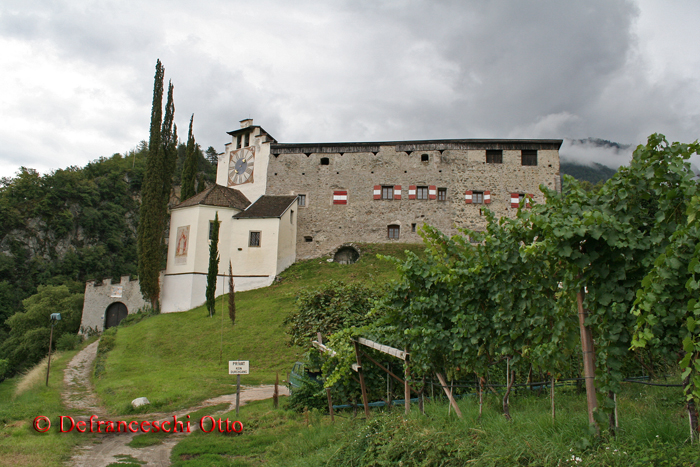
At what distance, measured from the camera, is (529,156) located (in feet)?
106

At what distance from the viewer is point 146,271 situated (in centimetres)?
2877

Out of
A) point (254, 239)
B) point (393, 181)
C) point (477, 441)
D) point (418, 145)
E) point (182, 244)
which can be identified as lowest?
point (477, 441)

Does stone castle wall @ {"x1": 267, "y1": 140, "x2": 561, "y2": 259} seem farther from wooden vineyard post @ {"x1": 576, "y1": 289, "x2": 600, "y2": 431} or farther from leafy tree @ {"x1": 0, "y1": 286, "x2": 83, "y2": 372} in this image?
wooden vineyard post @ {"x1": 576, "y1": 289, "x2": 600, "y2": 431}

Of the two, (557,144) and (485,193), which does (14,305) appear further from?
(557,144)

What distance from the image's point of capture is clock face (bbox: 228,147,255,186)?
34.5m

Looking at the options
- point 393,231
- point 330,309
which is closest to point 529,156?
point 393,231

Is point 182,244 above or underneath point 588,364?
above

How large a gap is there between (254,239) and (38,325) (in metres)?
20.5

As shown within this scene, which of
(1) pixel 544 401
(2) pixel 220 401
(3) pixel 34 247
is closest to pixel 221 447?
(2) pixel 220 401

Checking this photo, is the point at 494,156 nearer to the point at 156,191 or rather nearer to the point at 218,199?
the point at 218,199

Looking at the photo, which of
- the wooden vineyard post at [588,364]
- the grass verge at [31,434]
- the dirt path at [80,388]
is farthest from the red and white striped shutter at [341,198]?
the wooden vineyard post at [588,364]

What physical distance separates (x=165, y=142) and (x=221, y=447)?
87.3 feet

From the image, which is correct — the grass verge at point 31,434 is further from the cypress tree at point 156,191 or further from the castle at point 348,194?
the castle at point 348,194

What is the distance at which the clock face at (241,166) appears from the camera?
113 ft
